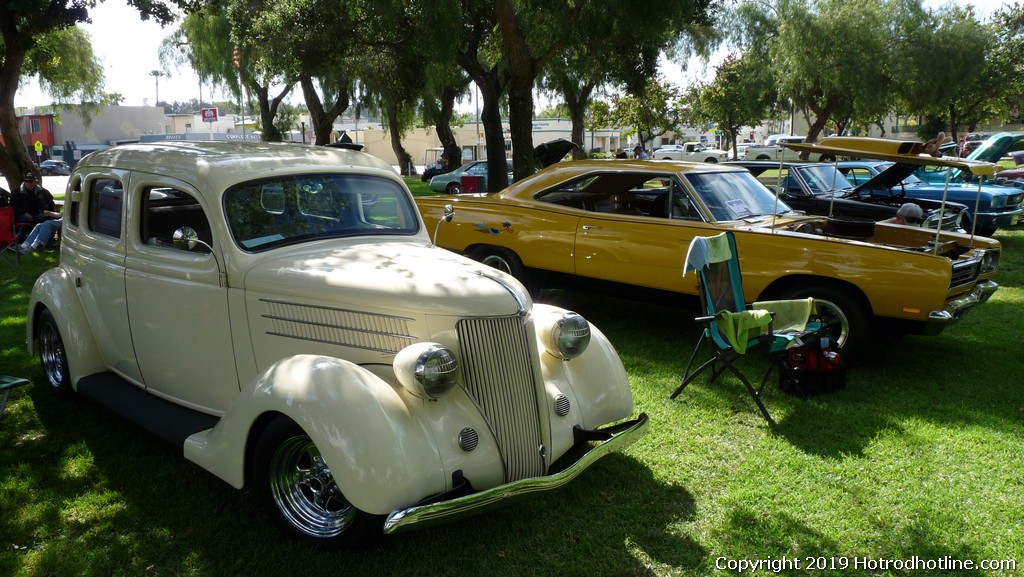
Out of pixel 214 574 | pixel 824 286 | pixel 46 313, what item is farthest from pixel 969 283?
pixel 46 313

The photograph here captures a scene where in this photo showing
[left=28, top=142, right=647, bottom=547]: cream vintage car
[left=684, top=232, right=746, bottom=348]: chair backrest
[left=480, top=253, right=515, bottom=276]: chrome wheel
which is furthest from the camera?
[left=480, top=253, right=515, bottom=276]: chrome wheel

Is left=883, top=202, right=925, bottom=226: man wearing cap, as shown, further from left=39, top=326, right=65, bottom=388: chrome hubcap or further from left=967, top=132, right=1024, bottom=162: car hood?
left=39, top=326, right=65, bottom=388: chrome hubcap

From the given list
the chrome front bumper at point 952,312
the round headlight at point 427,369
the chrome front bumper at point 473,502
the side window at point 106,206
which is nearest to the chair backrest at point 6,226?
the side window at point 106,206

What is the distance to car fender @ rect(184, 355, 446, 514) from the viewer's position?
3.04 m

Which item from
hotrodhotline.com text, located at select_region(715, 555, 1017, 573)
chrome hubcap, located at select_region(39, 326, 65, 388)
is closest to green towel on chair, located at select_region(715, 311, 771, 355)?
hotrodhotline.com text, located at select_region(715, 555, 1017, 573)

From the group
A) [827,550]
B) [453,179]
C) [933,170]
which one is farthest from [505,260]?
[453,179]

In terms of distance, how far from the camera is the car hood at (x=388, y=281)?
135 inches

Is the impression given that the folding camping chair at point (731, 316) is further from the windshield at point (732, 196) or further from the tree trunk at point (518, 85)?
the tree trunk at point (518, 85)

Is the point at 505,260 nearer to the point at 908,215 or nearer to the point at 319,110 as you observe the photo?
the point at 908,215

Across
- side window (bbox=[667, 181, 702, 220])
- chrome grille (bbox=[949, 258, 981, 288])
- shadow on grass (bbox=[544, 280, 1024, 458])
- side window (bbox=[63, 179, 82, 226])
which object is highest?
side window (bbox=[63, 179, 82, 226])

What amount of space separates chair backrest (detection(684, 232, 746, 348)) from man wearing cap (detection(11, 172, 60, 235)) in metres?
10.9

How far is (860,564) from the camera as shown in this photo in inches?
136

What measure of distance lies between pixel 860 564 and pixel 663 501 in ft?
3.32

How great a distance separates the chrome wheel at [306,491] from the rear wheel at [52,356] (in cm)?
267
